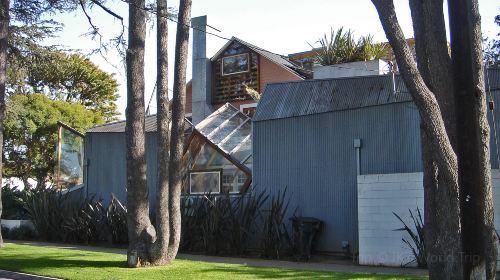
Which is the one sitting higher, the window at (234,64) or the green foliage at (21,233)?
the window at (234,64)

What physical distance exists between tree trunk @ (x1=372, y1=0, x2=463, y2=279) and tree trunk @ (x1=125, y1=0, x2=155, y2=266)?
6693mm

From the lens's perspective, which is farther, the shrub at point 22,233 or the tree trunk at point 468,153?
the shrub at point 22,233

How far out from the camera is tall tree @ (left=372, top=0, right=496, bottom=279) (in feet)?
22.5

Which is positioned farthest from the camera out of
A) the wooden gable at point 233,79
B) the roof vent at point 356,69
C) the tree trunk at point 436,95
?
the wooden gable at point 233,79

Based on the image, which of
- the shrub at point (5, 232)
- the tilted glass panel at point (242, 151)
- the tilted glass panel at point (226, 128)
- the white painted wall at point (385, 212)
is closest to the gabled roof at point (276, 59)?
the tilted glass panel at point (226, 128)

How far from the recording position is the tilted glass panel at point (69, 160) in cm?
2330

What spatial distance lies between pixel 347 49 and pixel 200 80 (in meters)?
9.10

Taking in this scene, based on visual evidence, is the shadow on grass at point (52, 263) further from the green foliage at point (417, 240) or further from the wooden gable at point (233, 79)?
the wooden gable at point (233, 79)

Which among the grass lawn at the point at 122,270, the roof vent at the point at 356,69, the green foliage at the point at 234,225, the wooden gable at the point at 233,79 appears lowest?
the grass lawn at the point at 122,270

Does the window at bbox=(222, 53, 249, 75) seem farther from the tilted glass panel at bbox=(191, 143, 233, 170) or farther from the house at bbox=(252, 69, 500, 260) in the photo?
the house at bbox=(252, 69, 500, 260)

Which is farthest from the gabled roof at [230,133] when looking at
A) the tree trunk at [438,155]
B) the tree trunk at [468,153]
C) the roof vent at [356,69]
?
the tree trunk at [468,153]

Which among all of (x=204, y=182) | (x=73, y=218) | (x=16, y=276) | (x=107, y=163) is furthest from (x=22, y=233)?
(x=16, y=276)

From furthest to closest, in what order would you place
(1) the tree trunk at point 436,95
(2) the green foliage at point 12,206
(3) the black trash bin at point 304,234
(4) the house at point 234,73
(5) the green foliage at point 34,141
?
(5) the green foliage at point 34,141, (4) the house at point 234,73, (2) the green foliage at point 12,206, (3) the black trash bin at point 304,234, (1) the tree trunk at point 436,95

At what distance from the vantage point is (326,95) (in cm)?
1633
